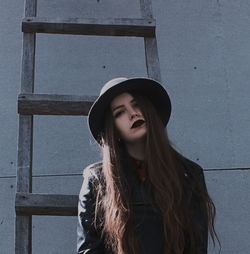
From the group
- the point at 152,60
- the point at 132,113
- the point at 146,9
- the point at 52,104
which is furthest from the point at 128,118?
the point at 146,9

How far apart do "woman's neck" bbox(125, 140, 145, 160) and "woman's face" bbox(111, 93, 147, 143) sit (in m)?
0.03

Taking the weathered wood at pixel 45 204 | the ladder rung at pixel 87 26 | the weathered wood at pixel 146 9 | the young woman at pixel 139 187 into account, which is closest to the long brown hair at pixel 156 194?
the young woman at pixel 139 187

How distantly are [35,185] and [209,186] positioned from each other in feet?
2.75

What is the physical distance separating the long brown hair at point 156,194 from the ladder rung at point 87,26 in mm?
649

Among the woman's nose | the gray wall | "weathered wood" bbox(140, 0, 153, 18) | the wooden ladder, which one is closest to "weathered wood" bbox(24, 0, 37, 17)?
the wooden ladder

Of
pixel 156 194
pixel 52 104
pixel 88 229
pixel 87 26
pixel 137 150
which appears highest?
pixel 87 26

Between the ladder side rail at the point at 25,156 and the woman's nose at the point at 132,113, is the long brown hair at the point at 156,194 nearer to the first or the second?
the woman's nose at the point at 132,113

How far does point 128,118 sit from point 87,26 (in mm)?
Answer: 761

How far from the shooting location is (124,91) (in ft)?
7.86

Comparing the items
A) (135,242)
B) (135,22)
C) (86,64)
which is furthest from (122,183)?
(86,64)

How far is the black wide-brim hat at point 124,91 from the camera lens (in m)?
2.38

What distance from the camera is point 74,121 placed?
3.37 m

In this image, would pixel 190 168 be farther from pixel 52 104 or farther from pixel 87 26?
pixel 87 26

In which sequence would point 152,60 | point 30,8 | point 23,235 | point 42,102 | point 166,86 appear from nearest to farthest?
point 23,235 → point 42,102 → point 152,60 → point 30,8 → point 166,86
